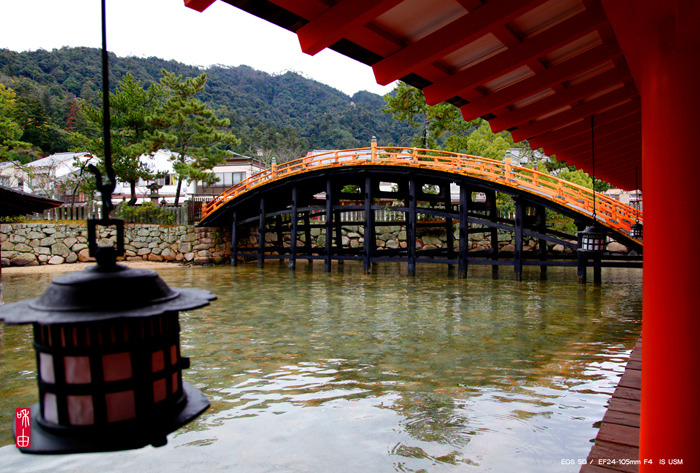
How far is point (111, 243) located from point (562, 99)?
22506 mm

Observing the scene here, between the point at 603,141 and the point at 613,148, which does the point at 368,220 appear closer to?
the point at 613,148

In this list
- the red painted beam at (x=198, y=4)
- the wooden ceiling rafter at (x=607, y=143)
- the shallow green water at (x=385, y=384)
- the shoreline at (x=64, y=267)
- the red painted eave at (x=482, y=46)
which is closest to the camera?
the red painted beam at (x=198, y=4)

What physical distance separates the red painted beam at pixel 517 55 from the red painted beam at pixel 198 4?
7.84 feet

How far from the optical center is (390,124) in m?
62.7

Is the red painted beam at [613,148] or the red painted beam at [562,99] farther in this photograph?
the red painted beam at [613,148]

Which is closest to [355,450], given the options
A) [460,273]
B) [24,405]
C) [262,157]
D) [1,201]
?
[24,405]

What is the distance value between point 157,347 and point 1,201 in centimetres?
975

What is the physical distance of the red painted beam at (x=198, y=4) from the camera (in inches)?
101

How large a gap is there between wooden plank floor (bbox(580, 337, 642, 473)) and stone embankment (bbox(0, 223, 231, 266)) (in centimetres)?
2130

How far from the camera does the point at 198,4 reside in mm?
2615

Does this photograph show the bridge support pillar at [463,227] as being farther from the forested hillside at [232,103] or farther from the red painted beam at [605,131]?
the forested hillside at [232,103]

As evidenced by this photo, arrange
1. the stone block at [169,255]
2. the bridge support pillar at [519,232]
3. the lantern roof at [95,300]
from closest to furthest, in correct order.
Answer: the lantern roof at [95,300]
the bridge support pillar at [519,232]
the stone block at [169,255]

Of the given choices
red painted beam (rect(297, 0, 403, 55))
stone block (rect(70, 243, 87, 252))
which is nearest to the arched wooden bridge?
stone block (rect(70, 243, 87, 252))

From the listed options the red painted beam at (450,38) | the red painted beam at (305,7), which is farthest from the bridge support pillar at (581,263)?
the red painted beam at (305,7)
